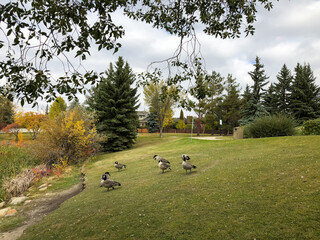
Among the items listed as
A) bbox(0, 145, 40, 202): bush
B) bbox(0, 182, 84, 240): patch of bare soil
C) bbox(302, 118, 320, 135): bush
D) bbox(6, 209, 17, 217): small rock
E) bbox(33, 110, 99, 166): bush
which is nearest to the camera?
bbox(0, 182, 84, 240): patch of bare soil

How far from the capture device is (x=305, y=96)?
32750mm

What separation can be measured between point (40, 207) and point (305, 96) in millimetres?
38492

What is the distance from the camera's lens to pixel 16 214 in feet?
26.0

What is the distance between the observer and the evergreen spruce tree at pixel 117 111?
2569 centimetres

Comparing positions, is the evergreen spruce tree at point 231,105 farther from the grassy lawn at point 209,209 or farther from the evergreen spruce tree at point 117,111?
the grassy lawn at point 209,209

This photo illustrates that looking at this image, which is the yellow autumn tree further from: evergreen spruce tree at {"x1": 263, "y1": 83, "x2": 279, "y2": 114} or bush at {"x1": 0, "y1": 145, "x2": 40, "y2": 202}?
evergreen spruce tree at {"x1": 263, "y1": 83, "x2": 279, "y2": 114}

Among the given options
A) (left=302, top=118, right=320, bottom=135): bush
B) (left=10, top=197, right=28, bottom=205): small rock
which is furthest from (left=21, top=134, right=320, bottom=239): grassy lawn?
(left=302, top=118, right=320, bottom=135): bush

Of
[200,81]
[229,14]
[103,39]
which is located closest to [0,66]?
[103,39]

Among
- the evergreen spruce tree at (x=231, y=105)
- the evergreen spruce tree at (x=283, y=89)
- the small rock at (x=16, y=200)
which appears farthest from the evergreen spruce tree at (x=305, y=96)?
the small rock at (x=16, y=200)

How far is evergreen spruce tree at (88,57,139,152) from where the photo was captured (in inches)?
1011

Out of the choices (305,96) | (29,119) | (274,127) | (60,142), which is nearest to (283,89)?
(305,96)

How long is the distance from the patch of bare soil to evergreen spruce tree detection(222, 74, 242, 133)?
3595 cm

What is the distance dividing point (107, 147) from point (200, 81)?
22.6 m

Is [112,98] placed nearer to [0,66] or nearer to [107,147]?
[107,147]
